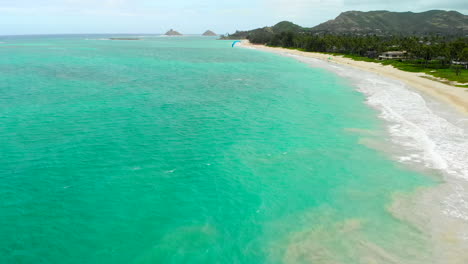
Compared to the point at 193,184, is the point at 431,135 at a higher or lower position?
higher

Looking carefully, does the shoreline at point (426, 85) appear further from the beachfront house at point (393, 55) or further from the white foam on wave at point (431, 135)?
the beachfront house at point (393, 55)

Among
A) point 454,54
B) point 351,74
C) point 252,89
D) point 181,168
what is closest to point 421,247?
point 181,168

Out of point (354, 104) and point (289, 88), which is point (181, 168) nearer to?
point (354, 104)

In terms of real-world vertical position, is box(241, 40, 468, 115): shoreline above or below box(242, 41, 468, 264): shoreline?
above

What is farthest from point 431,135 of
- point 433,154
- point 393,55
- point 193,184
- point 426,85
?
point 393,55

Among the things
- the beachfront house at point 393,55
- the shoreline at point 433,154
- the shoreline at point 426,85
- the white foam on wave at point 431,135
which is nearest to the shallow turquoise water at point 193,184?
the shoreline at point 433,154

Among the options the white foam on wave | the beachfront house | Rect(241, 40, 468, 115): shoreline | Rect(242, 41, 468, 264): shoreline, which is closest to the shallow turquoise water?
Rect(242, 41, 468, 264): shoreline

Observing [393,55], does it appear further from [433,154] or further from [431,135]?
[433,154]

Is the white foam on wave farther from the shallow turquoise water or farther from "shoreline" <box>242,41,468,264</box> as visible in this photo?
the shallow turquoise water
